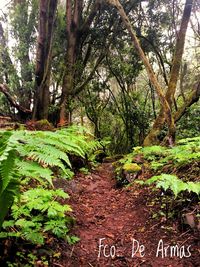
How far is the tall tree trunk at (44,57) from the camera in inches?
369

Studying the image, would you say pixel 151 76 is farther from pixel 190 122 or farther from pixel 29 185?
pixel 29 185

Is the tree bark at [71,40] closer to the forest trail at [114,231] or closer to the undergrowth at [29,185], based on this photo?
the forest trail at [114,231]

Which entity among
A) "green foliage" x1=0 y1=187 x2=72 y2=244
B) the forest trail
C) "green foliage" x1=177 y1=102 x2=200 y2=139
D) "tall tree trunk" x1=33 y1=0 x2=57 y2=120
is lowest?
the forest trail

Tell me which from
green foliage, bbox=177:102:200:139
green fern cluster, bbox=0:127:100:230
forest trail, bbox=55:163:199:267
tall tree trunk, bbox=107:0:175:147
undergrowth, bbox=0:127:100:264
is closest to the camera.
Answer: green fern cluster, bbox=0:127:100:230

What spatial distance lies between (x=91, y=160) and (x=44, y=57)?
3.47 meters

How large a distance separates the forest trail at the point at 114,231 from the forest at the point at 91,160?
0.02 metres

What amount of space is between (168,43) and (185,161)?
1141cm

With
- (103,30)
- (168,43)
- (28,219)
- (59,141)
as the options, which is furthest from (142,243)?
(168,43)

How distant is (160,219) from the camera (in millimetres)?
4195

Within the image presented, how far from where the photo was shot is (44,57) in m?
9.85

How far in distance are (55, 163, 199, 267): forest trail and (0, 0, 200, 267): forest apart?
0.02m

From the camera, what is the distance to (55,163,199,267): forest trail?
3.46 metres

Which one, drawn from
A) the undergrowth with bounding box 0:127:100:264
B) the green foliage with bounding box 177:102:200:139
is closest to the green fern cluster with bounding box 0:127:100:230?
the undergrowth with bounding box 0:127:100:264

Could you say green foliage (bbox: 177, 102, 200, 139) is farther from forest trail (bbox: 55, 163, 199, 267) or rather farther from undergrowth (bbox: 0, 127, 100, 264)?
undergrowth (bbox: 0, 127, 100, 264)
